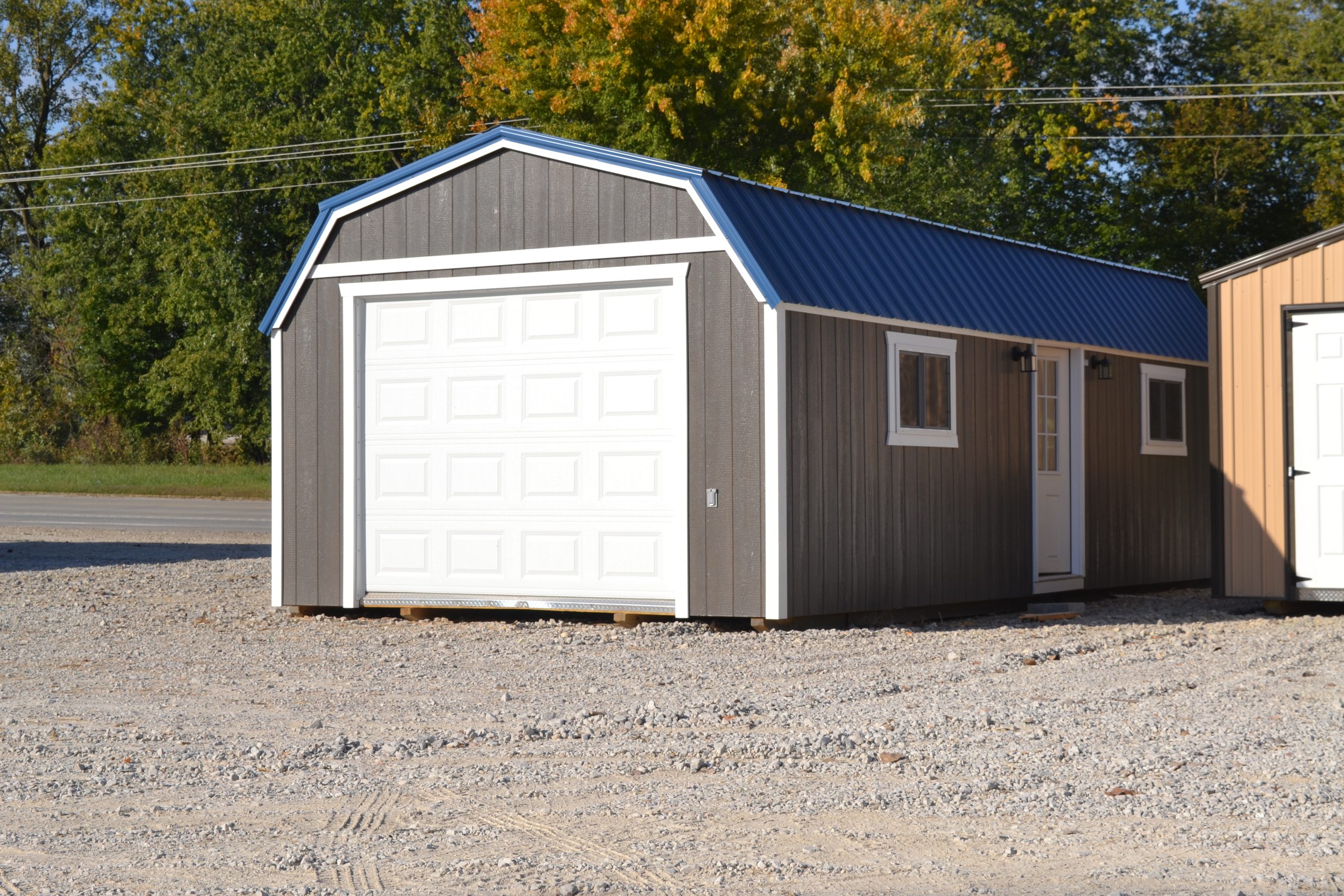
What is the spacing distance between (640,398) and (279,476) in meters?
3.44

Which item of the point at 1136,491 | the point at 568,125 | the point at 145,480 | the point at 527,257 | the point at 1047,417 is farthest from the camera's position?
the point at 145,480

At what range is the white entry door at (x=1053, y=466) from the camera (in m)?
14.1

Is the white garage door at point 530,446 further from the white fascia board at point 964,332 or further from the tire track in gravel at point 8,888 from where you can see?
the tire track in gravel at point 8,888

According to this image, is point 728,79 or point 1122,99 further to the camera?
point 1122,99

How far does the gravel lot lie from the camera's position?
467cm

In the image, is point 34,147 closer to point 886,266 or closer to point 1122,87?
point 1122,87

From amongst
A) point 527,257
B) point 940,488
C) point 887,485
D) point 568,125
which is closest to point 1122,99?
point 568,125

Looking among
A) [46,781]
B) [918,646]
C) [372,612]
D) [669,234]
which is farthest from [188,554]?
[46,781]

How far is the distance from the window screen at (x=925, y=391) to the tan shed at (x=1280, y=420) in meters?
2.35

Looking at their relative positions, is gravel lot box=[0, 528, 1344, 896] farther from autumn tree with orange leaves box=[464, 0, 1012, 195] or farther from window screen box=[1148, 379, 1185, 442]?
autumn tree with orange leaves box=[464, 0, 1012, 195]

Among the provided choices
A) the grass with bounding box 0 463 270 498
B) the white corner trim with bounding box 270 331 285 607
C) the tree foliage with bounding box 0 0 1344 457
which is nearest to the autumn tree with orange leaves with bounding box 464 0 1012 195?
the tree foliage with bounding box 0 0 1344 457

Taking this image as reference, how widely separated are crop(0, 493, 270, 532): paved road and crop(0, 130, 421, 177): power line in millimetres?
9293

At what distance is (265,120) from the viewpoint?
37438 millimetres

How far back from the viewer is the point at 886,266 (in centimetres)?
1234
